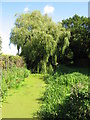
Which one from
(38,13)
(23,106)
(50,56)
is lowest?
(23,106)

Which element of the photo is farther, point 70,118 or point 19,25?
point 19,25

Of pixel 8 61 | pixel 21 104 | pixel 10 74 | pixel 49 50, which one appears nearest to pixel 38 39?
pixel 49 50

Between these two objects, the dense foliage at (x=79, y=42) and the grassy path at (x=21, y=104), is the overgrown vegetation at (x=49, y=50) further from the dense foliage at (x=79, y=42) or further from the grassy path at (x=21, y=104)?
the grassy path at (x=21, y=104)

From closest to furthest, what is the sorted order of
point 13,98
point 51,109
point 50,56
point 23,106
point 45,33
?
point 51,109
point 23,106
point 13,98
point 45,33
point 50,56

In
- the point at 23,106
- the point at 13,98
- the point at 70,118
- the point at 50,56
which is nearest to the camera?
the point at 70,118

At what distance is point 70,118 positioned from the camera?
462cm

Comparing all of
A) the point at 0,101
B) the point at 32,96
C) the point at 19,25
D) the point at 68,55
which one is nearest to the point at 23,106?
the point at 0,101

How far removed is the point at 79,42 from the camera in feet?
68.4

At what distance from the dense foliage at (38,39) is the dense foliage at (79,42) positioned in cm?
379

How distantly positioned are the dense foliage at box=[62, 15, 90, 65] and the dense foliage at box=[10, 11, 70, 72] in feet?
12.4

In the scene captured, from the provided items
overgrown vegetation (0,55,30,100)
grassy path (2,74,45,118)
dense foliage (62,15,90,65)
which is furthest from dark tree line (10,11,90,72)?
grassy path (2,74,45,118)

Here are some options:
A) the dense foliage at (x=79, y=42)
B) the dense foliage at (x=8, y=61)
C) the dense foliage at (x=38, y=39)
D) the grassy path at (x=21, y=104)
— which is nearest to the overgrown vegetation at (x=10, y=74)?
the dense foliage at (x=8, y=61)

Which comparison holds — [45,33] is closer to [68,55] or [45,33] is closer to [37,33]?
[37,33]

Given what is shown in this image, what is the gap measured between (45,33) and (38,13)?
96.3 inches
